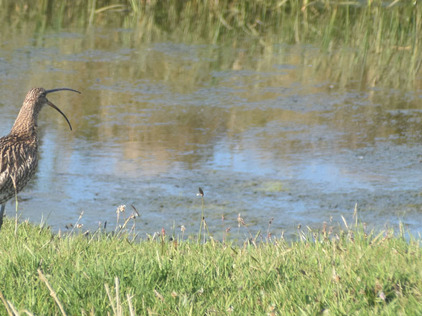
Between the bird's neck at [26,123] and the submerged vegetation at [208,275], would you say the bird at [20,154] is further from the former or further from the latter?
the submerged vegetation at [208,275]

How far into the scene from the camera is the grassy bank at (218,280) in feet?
9.23

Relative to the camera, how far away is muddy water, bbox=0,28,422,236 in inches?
221

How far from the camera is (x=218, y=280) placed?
320cm

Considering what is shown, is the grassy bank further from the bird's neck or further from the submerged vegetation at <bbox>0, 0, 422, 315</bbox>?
the bird's neck

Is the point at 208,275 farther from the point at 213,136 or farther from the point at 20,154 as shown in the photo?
the point at 213,136

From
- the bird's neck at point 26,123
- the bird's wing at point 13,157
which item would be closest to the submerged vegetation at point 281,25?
the bird's neck at point 26,123

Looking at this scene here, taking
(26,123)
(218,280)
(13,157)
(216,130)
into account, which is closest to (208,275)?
(218,280)

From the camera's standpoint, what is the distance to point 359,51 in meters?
10.0

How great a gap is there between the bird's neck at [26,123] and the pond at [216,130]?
68 centimetres

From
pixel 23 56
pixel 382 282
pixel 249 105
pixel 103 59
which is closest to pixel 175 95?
pixel 249 105

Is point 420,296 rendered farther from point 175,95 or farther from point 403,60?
point 403,60

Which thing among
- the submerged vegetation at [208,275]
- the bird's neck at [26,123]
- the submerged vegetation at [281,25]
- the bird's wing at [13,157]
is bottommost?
the submerged vegetation at [208,275]

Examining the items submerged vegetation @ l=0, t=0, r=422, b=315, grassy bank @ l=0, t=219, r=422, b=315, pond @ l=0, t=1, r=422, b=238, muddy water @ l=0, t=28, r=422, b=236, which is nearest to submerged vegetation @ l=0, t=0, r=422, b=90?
pond @ l=0, t=1, r=422, b=238

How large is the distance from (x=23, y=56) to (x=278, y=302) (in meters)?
7.77
